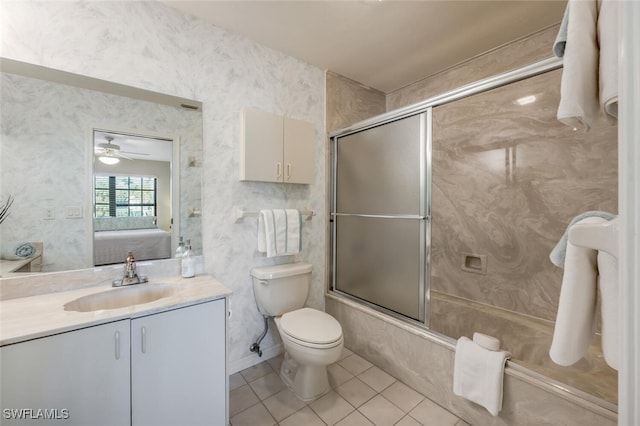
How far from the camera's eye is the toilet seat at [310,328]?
1.51 metres

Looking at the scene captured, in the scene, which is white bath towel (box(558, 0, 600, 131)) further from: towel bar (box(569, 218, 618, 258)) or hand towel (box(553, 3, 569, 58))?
towel bar (box(569, 218, 618, 258))

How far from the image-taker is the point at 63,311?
3.63 feet

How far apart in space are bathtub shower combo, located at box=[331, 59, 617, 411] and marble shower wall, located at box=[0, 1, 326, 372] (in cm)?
53

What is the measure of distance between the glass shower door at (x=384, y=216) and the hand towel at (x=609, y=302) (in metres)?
1.18

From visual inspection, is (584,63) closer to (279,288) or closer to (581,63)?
(581,63)

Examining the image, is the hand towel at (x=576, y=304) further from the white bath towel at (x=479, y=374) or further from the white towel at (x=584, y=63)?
the white bath towel at (x=479, y=374)

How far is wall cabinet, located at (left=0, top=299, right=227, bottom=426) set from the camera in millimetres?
925

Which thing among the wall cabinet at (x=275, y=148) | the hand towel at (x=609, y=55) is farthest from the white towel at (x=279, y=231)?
the hand towel at (x=609, y=55)

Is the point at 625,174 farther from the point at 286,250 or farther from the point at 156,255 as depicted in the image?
the point at 156,255

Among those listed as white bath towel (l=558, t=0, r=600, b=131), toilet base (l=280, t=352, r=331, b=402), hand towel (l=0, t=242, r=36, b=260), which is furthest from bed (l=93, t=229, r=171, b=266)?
white bath towel (l=558, t=0, r=600, b=131)

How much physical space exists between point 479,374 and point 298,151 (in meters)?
1.79

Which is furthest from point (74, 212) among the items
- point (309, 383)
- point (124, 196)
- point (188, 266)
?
point (309, 383)

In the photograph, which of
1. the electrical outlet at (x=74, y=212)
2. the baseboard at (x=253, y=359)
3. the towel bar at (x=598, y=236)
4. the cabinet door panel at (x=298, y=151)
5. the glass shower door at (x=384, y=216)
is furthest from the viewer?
the cabinet door panel at (x=298, y=151)

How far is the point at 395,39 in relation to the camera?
191 centimetres
